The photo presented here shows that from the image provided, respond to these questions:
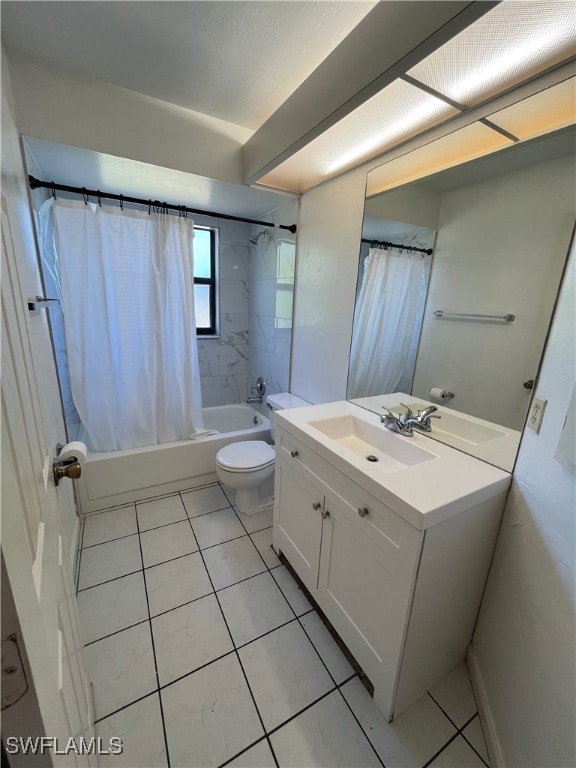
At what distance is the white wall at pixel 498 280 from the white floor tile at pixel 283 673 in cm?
123

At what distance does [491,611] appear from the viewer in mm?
1174

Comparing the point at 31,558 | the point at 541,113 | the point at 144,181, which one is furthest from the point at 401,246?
the point at 31,558

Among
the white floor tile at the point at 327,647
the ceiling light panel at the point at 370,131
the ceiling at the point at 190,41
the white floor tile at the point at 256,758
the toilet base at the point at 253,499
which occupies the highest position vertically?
the ceiling at the point at 190,41

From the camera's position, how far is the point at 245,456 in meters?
2.10

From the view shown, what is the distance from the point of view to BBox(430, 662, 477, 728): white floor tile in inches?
44.8

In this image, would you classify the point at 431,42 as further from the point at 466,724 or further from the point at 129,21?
the point at 466,724

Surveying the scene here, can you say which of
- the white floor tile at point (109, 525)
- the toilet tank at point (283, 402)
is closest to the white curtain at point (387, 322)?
the toilet tank at point (283, 402)

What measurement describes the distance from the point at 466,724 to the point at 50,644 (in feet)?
4.66

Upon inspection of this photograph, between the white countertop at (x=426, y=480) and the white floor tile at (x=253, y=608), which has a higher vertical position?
the white countertop at (x=426, y=480)

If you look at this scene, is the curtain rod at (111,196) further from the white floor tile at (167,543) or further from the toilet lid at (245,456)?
the white floor tile at (167,543)

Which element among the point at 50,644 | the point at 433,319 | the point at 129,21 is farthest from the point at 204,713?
the point at 129,21

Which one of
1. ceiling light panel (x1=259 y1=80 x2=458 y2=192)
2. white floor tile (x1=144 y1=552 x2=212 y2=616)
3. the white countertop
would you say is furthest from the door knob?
ceiling light panel (x1=259 y1=80 x2=458 y2=192)

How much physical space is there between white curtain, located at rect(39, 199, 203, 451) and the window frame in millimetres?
814

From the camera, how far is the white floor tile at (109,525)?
186 cm
